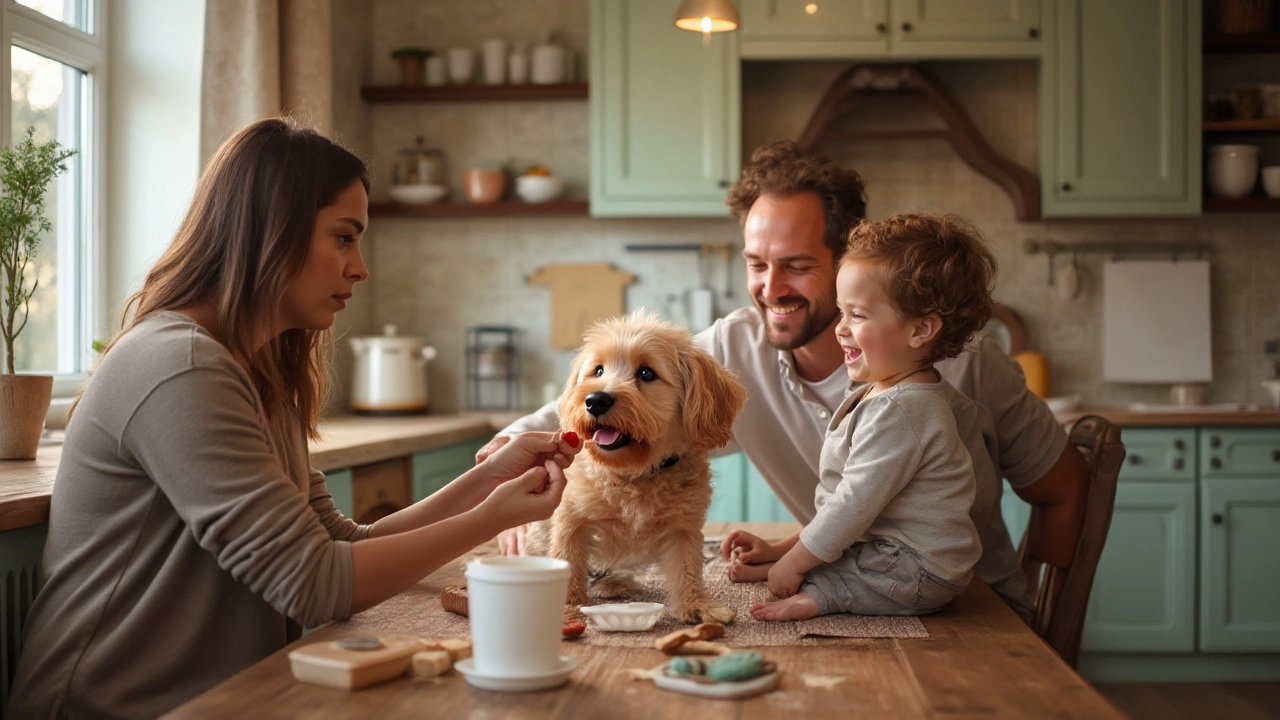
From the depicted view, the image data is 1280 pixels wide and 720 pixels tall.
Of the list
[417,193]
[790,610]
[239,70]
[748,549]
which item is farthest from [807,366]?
[417,193]

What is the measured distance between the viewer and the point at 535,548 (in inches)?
65.4

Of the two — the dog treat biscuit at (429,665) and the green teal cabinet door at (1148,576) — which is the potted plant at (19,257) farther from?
the green teal cabinet door at (1148,576)

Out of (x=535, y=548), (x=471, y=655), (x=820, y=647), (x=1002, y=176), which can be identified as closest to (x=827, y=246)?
(x=535, y=548)

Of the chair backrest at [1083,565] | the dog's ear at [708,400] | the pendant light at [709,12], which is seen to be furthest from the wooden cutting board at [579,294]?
the dog's ear at [708,400]

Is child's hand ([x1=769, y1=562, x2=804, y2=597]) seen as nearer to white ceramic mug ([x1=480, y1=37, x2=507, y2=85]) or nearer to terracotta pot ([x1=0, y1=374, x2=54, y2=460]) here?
terracotta pot ([x1=0, y1=374, x2=54, y2=460])

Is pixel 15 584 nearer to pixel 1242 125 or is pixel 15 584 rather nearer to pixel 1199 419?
pixel 1199 419

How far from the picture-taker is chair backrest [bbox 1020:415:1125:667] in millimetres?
1766

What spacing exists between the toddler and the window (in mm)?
2392

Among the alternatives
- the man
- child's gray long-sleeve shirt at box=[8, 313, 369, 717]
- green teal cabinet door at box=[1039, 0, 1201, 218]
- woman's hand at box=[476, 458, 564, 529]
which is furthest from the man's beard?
green teal cabinet door at box=[1039, 0, 1201, 218]

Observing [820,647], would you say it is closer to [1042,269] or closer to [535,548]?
[535,548]

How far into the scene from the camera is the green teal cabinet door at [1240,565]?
160 inches

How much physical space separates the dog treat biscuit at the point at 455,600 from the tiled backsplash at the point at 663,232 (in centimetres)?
346

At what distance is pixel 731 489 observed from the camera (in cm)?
416

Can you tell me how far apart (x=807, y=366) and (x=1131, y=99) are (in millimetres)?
2812
